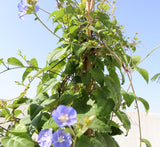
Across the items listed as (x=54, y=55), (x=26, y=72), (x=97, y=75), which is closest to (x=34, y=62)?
(x=26, y=72)

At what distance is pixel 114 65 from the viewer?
0.79 m

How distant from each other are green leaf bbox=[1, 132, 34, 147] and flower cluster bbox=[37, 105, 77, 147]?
0.14ft

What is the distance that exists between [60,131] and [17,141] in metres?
0.13

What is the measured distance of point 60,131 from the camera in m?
0.48

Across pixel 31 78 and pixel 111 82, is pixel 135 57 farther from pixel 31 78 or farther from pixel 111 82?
pixel 31 78

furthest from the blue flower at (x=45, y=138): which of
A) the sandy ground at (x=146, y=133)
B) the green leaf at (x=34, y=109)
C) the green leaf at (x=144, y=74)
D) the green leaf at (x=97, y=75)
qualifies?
the sandy ground at (x=146, y=133)

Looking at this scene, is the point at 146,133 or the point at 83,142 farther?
the point at 146,133

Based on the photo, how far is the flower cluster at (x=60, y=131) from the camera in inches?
16.4

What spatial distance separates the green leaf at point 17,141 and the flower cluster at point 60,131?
4cm

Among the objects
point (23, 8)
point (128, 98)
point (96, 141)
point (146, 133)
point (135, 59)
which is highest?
point (23, 8)

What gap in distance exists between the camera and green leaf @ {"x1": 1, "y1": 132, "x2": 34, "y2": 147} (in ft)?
1.74

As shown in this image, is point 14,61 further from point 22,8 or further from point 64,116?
point 64,116

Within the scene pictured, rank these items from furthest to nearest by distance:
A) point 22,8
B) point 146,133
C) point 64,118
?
point 146,133 → point 22,8 → point 64,118

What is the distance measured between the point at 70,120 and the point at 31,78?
1.29ft
